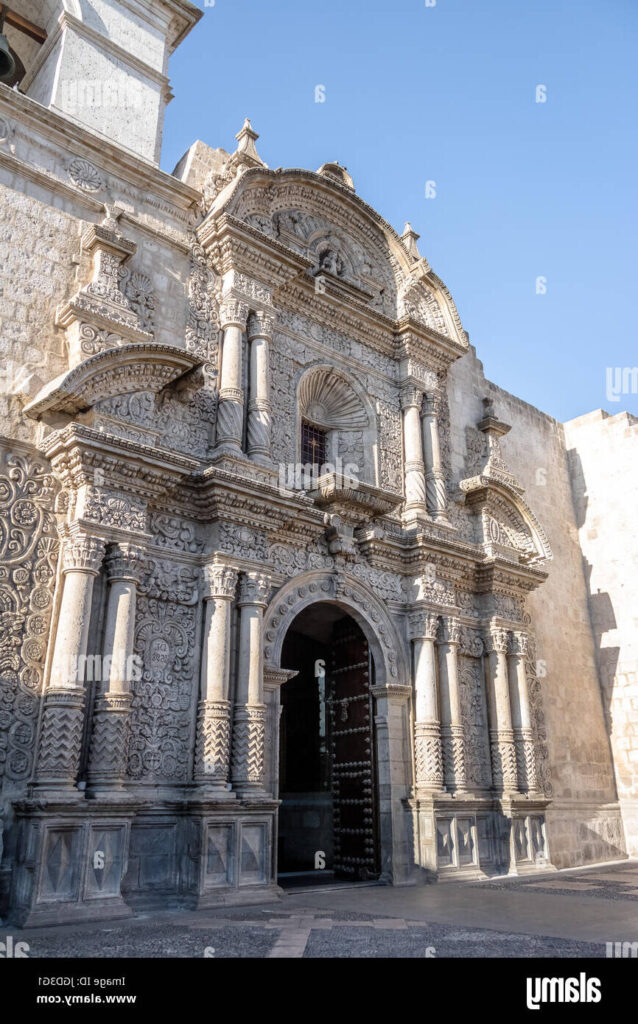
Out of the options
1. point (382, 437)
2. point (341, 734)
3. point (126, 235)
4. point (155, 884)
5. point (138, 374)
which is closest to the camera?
point (155, 884)

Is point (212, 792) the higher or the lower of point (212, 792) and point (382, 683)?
the lower

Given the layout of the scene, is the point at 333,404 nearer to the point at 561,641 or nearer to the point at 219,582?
the point at 219,582

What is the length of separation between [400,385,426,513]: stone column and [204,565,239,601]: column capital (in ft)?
11.5

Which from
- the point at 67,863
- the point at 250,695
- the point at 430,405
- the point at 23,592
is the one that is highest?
the point at 430,405

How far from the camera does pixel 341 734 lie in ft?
34.1

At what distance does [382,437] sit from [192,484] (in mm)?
3680

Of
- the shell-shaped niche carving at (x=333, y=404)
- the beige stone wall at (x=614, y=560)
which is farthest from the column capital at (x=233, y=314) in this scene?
the beige stone wall at (x=614, y=560)

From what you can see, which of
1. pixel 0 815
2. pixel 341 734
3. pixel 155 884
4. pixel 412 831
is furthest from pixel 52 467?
pixel 412 831

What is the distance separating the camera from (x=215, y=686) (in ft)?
25.3

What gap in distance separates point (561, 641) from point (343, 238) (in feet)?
24.1

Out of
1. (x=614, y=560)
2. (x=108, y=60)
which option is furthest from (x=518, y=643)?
(x=108, y=60)

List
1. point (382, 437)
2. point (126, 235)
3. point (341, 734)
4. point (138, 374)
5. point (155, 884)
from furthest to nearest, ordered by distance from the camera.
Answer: point (382, 437) < point (341, 734) < point (126, 235) < point (138, 374) < point (155, 884)

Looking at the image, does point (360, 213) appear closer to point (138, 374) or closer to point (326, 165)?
point (326, 165)

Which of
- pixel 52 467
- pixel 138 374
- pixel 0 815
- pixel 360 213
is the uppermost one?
pixel 360 213
